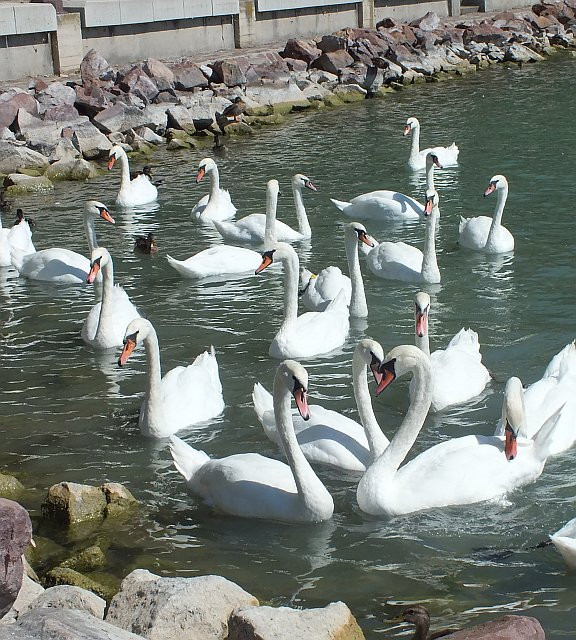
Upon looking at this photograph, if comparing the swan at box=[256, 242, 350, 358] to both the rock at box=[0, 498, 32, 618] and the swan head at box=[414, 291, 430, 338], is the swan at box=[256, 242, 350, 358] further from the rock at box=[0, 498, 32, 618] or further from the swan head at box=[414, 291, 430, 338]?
the rock at box=[0, 498, 32, 618]

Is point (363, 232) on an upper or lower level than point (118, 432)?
upper

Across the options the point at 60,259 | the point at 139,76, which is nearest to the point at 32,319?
the point at 60,259

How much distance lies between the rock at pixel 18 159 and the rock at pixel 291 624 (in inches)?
643

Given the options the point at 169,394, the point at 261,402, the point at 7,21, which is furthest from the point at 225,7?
the point at 261,402

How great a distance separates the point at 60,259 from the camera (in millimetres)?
14367

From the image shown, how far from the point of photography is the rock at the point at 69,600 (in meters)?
6.18

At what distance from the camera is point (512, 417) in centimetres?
790

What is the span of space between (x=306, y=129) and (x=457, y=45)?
478 inches

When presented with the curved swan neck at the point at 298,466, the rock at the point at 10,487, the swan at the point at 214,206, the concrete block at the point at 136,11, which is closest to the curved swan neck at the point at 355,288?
the curved swan neck at the point at 298,466

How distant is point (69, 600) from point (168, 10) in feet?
85.1

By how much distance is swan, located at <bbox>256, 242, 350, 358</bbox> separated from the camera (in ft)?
37.3

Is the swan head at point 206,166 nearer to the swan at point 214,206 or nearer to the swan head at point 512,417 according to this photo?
the swan at point 214,206

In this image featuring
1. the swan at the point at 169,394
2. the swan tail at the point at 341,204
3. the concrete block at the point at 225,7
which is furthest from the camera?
the concrete block at the point at 225,7

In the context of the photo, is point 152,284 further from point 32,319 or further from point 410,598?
point 410,598
